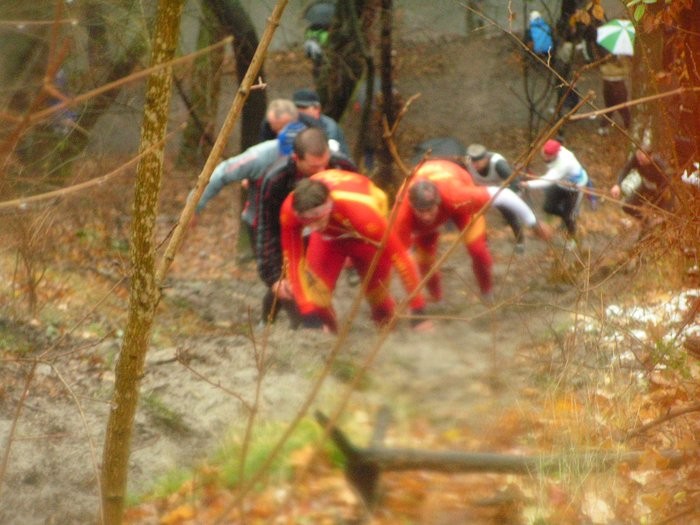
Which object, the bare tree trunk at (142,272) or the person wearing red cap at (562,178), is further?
the person wearing red cap at (562,178)

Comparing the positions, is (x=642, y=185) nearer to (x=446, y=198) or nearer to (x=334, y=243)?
(x=446, y=198)

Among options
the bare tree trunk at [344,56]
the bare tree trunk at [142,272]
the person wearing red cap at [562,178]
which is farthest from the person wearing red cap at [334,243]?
the bare tree trunk at [344,56]

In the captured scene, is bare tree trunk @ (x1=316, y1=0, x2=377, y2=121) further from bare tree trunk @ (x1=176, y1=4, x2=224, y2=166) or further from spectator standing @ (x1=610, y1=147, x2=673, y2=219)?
spectator standing @ (x1=610, y1=147, x2=673, y2=219)

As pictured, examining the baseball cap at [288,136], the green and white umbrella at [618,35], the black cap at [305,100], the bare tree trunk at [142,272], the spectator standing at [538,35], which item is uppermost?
the bare tree trunk at [142,272]

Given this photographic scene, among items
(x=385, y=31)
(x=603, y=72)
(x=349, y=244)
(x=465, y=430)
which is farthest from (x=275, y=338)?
(x=603, y=72)

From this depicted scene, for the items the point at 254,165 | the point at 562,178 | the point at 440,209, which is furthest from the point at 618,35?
the point at 440,209

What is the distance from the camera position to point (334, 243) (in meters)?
6.69

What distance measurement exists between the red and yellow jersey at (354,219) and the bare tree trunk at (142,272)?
294cm

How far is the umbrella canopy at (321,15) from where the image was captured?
13.0m

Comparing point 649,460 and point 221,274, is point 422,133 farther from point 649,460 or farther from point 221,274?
point 649,460

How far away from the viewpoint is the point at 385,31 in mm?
11875

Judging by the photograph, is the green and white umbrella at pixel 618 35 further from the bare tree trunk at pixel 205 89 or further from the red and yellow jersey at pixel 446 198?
the red and yellow jersey at pixel 446 198

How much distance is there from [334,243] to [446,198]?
2.58 feet

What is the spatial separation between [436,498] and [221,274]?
7253mm
